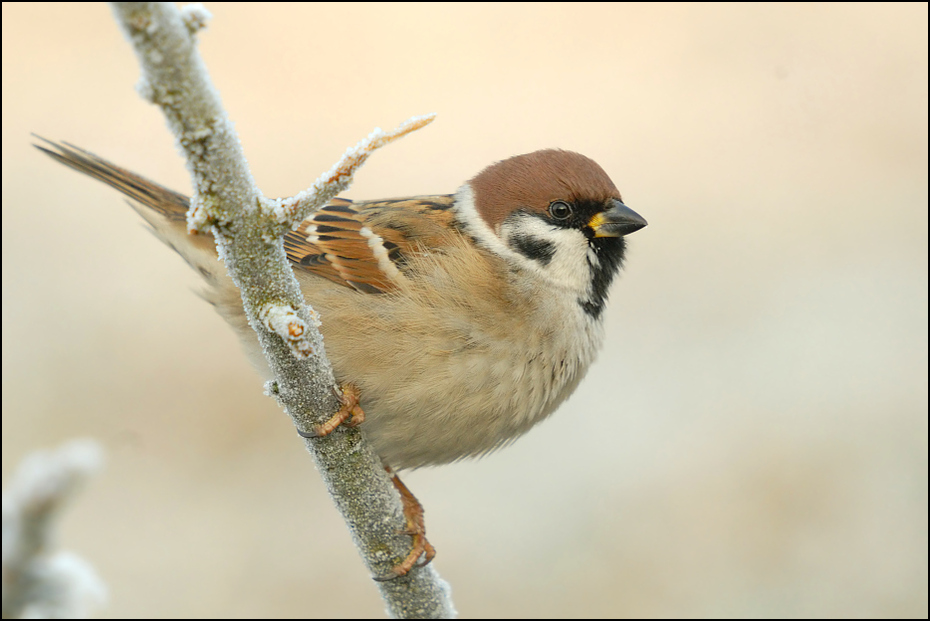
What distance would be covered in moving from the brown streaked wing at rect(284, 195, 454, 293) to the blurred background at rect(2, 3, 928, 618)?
1.68m

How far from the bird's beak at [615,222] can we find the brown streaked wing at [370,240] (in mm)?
380

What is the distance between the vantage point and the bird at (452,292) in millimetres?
1908

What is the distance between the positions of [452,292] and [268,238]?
880 millimetres

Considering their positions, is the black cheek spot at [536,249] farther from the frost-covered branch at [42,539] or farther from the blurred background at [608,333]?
the blurred background at [608,333]

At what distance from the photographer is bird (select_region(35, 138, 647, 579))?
6.26 feet

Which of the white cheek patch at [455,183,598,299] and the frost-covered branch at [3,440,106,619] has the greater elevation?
the white cheek patch at [455,183,598,299]

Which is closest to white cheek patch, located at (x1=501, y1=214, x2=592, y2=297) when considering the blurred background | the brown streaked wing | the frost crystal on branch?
the brown streaked wing

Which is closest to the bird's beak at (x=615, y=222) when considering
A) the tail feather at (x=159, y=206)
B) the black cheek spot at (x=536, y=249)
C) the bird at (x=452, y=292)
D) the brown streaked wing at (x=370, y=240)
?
the bird at (x=452, y=292)

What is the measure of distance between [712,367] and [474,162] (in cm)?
179

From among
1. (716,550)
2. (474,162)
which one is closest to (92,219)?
(474,162)

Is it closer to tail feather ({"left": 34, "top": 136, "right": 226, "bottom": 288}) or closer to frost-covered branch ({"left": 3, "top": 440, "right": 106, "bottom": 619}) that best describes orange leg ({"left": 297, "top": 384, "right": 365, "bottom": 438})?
tail feather ({"left": 34, "top": 136, "right": 226, "bottom": 288})

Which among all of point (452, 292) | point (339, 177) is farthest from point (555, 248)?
point (339, 177)

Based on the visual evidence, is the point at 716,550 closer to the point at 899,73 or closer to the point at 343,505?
the point at 343,505

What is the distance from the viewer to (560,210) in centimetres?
214
